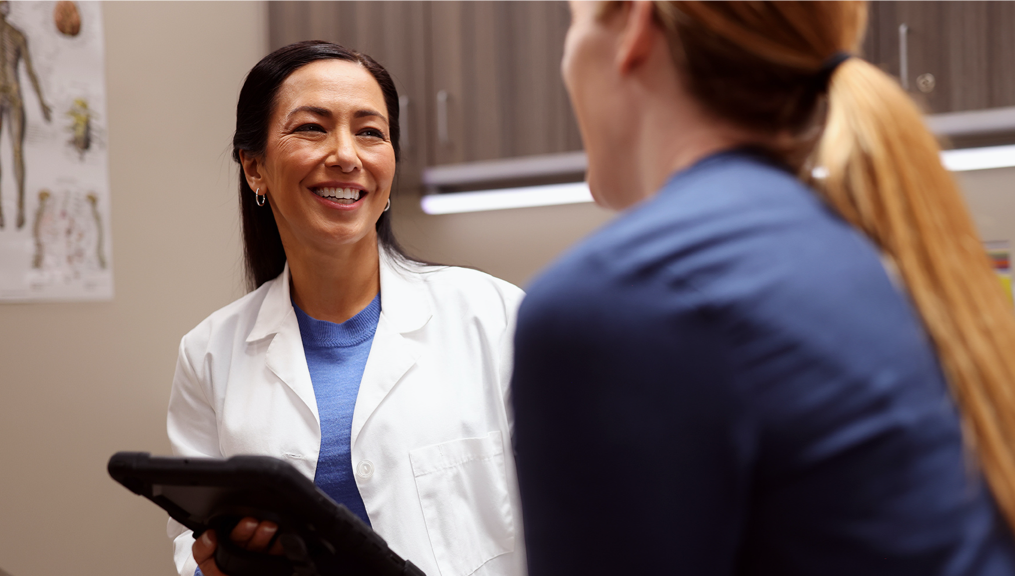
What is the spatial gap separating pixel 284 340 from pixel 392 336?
7.1 inches

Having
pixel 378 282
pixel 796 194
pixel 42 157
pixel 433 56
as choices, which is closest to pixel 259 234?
pixel 378 282

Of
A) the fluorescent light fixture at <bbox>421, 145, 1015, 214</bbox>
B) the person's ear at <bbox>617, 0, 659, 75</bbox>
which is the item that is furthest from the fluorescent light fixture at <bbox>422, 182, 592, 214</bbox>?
the person's ear at <bbox>617, 0, 659, 75</bbox>

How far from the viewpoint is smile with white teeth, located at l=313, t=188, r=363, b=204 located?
1.33 meters

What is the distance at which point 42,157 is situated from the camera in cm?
181

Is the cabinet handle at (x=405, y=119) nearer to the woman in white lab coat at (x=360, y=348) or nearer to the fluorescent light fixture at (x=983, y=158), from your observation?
the woman in white lab coat at (x=360, y=348)

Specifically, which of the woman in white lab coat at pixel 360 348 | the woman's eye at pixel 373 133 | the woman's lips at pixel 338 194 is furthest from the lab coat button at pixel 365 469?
the woman's eye at pixel 373 133

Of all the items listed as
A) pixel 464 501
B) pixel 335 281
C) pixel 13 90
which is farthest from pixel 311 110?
pixel 13 90

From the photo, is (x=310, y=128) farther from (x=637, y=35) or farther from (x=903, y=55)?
(x=903, y=55)

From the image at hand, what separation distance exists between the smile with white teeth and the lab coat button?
16.9 inches

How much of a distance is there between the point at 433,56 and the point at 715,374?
2007 millimetres

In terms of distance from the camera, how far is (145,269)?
207 centimetres

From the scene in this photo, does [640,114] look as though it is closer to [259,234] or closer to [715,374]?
[715,374]

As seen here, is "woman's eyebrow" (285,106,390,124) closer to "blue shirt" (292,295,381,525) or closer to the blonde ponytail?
"blue shirt" (292,295,381,525)

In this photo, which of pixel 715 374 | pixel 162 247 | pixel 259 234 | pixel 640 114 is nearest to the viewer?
pixel 715 374
